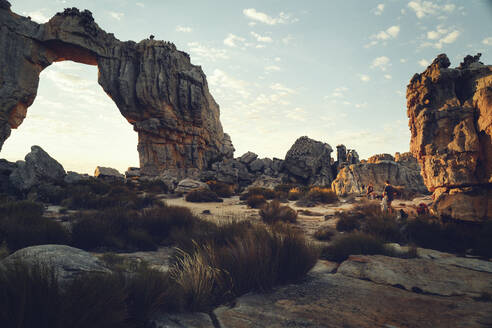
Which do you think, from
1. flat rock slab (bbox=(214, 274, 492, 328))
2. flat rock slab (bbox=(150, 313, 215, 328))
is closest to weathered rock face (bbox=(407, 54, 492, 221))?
flat rock slab (bbox=(214, 274, 492, 328))

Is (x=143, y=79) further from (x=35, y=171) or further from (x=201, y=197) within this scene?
(x=201, y=197)

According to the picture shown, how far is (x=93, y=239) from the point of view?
5.46 m

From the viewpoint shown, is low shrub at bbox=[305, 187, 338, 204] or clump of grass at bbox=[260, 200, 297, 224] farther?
low shrub at bbox=[305, 187, 338, 204]

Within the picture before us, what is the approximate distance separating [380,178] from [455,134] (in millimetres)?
10097

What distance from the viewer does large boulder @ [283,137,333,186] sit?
27.2 meters

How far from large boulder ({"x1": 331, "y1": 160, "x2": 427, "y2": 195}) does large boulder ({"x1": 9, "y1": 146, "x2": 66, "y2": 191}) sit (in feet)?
64.4

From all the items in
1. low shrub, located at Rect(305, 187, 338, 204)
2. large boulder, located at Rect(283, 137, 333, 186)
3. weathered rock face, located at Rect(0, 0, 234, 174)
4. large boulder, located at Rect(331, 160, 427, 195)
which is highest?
weathered rock face, located at Rect(0, 0, 234, 174)

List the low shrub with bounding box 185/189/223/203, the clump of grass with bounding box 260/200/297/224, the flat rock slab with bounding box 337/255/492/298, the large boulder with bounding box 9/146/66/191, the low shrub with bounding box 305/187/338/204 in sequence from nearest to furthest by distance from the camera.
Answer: the flat rock slab with bounding box 337/255/492/298 → the clump of grass with bounding box 260/200/297/224 → the large boulder with bounding box 9/146/66/191 → the low shrub with bounding box 305/187/338/204 → the low shrub with bounding box 185/189/223/203

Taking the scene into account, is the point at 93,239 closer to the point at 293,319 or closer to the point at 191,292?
the point at 191,292

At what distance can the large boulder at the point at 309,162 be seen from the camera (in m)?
27.2

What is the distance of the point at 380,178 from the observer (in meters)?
16.6

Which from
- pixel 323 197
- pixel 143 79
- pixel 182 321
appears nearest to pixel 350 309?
pixel 182 321

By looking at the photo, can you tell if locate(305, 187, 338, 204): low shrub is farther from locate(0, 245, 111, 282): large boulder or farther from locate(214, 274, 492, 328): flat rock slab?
locate(0, 245, 111, 282): large boulder

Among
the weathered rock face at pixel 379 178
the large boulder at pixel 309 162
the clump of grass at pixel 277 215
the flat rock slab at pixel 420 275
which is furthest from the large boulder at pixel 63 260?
the large boulder at pixel 309 162
